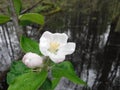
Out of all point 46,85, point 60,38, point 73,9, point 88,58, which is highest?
point 60,38

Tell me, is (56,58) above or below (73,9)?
above

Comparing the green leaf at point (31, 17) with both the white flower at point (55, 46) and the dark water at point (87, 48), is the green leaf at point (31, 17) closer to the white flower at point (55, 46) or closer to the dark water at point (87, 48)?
the white flower at point (55, 46)

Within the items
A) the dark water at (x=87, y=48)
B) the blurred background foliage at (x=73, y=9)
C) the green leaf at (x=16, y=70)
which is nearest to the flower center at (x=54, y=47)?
the green leaf at (x=16, y=70)

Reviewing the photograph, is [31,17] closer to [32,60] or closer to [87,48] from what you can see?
[32,60]

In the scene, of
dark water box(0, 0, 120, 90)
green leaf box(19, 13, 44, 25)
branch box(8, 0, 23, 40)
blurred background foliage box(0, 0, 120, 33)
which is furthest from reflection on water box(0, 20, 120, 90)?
branch box(8, 0, 23, 40)

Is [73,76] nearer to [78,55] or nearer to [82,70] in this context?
[82,70]

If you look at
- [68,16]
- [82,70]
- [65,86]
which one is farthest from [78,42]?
[68,16]

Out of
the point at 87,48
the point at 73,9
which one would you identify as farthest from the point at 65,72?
the point at 73,9
